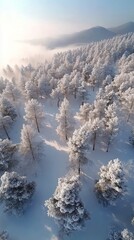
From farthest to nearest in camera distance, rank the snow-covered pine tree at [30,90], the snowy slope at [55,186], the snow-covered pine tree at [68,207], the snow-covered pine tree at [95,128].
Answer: the snow-covered pine tree at [30,90], the snow-covered pine tree at [95,128], the snowy slope at [55,186], the snow-covered pine tree at [68,207]

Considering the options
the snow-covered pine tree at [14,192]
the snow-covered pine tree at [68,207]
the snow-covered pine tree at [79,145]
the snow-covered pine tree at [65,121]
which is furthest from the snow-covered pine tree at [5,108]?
the snow-covered pine tree at [68,207]

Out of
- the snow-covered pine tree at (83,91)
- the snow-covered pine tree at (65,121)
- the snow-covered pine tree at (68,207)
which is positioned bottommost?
the snow-covered pine tree at (68,207)

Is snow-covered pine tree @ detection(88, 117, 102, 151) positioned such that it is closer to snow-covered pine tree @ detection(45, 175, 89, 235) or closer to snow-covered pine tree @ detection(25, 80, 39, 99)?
snow-covered pine tree @ detection(45, 175, 89, 235)

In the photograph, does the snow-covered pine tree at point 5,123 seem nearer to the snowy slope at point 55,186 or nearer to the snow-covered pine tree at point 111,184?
the snowy slope at point 55,186

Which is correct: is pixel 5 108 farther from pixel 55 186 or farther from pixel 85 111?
pixel 55 186

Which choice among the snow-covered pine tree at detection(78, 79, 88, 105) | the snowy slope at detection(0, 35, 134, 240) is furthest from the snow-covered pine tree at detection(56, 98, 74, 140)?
the snow-covered pine tree at detection(78, 79, 88, 105)

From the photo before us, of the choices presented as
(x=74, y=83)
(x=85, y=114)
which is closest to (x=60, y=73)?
(x=74, y=83)
